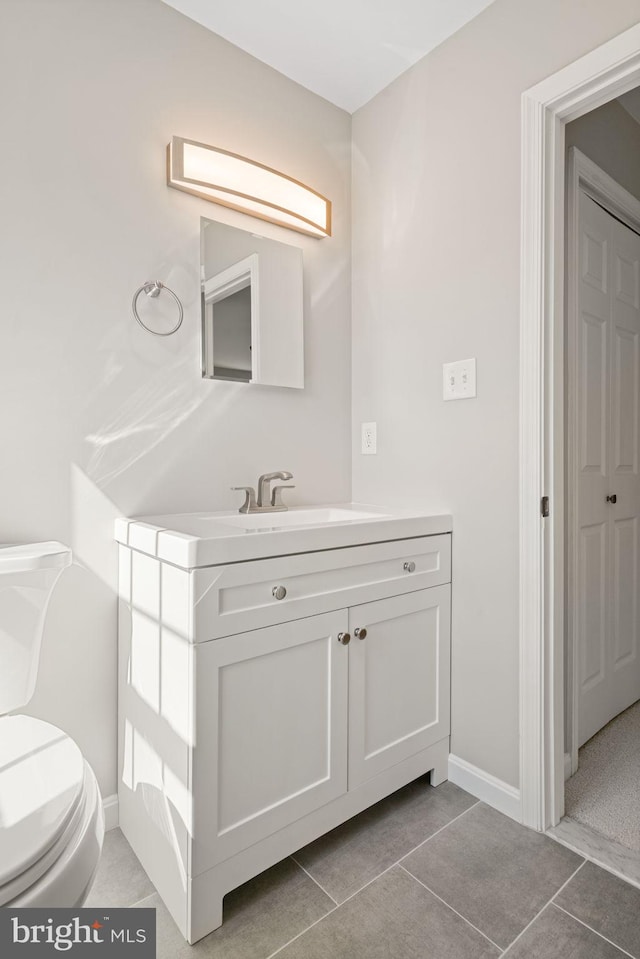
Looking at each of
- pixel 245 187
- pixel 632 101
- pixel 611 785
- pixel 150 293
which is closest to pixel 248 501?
pixel 150 293

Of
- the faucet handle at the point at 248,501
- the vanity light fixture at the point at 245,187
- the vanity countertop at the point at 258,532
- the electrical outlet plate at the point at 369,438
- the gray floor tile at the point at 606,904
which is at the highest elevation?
the vanity light fixture at the point at 245,187

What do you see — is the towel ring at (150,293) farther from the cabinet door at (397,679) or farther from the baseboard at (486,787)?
the baseboard at (486,787)

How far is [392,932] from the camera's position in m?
1.17

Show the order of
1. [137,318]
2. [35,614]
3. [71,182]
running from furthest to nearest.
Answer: [137,318] < [71,182] < [35,614]

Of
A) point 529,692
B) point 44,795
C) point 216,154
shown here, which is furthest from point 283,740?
point 216,154

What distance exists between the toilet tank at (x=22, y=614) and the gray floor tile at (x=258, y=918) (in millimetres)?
611

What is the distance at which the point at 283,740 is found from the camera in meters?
1.30

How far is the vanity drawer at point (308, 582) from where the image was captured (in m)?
1.17

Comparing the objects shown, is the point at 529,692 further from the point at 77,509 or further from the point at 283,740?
the point at 77,509

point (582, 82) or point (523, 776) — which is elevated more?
point (582, 82)

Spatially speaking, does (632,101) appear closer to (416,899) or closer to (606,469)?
(606,469)

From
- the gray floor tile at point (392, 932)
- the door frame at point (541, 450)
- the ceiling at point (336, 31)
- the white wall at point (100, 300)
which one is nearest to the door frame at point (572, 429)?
the door frame at point (541, 450)

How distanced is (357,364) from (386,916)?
173 cm

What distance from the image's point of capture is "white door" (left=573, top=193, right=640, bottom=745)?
189 cm
